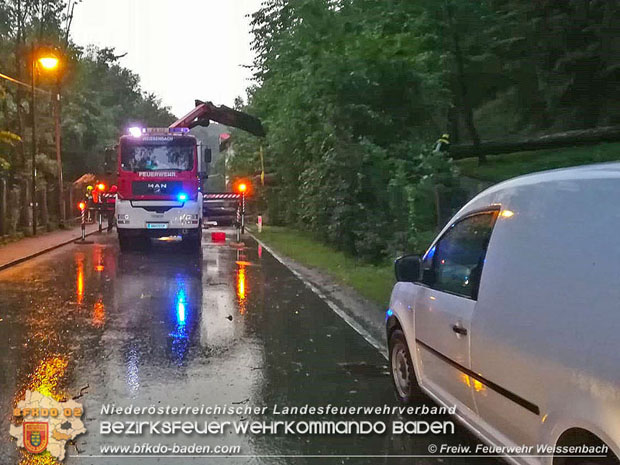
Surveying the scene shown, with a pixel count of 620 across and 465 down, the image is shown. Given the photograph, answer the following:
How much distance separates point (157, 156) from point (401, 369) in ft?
55.0

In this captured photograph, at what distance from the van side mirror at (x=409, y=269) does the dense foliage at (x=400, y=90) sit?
876 centimetres

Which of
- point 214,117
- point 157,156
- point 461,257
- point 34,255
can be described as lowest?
point 34,255

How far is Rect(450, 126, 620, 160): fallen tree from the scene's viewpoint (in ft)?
88.4

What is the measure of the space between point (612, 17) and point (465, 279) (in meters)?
Result: 22.4

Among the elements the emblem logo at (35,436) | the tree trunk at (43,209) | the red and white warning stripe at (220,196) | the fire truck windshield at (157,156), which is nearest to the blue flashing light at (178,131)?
the fire truck windshield at (157,156)

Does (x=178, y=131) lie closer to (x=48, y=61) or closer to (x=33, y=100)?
Result: (x=48, y=61)

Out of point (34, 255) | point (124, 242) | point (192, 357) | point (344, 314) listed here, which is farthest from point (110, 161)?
point (192, 357)

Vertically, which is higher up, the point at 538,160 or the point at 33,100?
the point at 33,100

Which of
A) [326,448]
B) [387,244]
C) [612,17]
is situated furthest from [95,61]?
[326,448]

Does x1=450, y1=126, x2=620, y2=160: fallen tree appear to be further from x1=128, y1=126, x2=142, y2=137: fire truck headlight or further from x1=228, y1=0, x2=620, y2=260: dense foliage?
x1=128, y1=126, x2=142, y2=137: fire truck headlight

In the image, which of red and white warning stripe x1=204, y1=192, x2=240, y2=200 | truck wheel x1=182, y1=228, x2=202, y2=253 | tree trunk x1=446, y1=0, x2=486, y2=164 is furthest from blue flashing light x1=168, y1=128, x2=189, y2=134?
tree trunk x1=446, y1=0, x2=486, y2=164

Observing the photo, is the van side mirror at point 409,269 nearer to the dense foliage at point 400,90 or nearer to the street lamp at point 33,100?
the dense foliage at point 400,90

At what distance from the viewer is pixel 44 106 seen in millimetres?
38875

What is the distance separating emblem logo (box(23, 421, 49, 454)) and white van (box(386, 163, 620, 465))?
2920 mm
